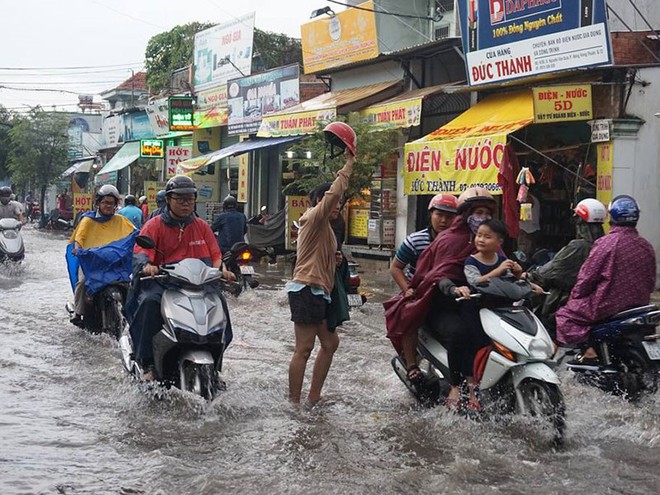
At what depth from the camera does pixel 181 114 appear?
32094mm

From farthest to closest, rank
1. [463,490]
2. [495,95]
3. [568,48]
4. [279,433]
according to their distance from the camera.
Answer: [495,95], [568,48], [279,433], [463,490]

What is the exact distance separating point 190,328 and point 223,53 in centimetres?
2576

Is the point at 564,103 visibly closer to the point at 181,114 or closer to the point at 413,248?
the point at 413,248

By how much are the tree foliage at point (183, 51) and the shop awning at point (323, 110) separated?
10.5 m

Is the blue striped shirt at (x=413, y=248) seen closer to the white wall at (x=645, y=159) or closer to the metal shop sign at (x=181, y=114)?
the white wall at (x=645, y=159)

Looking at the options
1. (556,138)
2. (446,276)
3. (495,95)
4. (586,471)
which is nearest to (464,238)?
(446,276)

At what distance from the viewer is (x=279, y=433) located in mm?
6172

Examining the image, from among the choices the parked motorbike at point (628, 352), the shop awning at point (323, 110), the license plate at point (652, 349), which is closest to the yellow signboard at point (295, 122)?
the shop awning at point (323, 110)

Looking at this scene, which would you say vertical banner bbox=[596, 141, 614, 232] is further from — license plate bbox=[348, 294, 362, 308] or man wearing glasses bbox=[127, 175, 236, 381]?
man wearing glasses bbox=[127, 175, 236, 381]

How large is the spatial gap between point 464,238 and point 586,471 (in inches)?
67.1

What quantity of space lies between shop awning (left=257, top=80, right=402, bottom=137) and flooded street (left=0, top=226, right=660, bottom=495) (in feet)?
39.6

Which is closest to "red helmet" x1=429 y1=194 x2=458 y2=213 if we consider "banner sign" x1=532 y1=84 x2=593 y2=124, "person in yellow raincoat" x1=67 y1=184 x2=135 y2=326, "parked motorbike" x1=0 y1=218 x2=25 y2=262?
"person in yellow raincoat" x1=67 y1=184 x2=135 y2=326

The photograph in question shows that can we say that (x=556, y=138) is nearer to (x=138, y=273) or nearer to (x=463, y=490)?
(x=138, y=273)

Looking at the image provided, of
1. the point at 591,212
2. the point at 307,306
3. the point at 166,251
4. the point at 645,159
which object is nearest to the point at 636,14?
the point at 645,159
